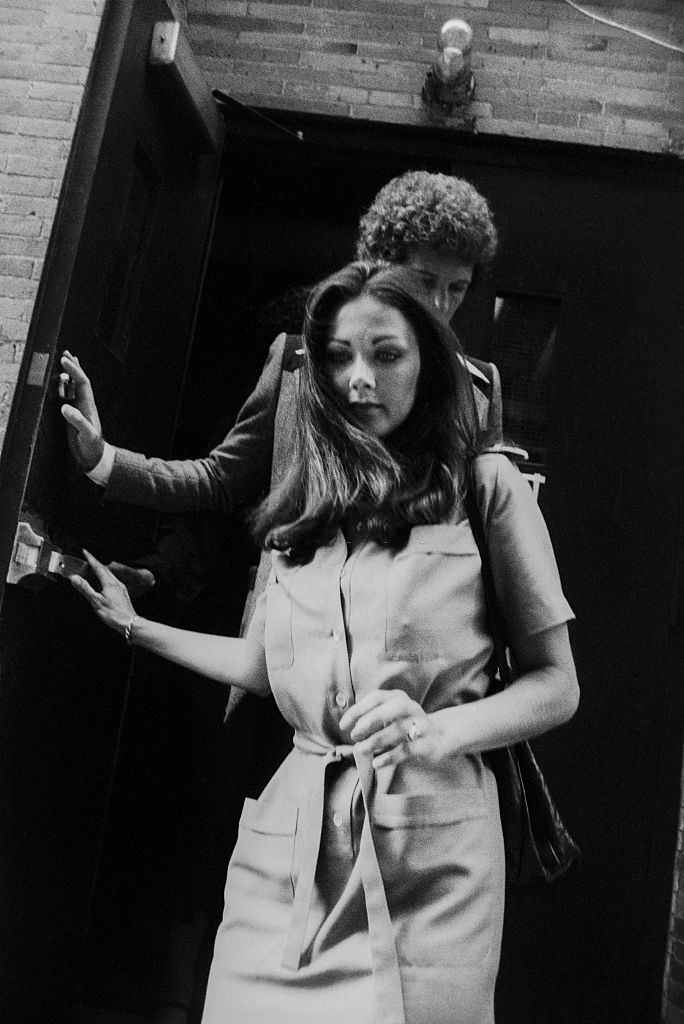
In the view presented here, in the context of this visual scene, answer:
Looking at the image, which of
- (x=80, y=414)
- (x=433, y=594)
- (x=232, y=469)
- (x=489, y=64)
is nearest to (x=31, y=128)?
(x=80, y=414)

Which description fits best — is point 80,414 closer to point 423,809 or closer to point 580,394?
point 423,809

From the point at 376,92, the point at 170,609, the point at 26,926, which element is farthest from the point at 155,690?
the point at 376,92

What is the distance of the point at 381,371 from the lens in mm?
1845

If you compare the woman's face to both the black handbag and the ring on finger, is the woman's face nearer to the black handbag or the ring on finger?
the black handbag

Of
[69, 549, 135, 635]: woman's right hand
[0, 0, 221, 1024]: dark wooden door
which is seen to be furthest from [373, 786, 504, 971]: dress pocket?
[0, 0, 221, 1024]: dark wooden door

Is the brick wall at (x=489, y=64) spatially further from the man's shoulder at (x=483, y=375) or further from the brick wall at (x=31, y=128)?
the man's shoulder at (x=483, y=375)

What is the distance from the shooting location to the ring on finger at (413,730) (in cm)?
139

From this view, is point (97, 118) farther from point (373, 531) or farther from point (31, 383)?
point (373, 531)

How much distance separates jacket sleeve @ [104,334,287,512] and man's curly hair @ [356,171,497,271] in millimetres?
424

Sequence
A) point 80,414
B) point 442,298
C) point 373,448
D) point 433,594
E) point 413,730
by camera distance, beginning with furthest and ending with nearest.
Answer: point 442,298
point 80,414
point 373,448
point 433,594
point 413,730

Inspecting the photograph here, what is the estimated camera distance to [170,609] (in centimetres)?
253

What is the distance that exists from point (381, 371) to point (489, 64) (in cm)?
147

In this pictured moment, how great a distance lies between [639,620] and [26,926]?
175 centimetres

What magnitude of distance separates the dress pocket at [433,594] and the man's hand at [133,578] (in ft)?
3.12
